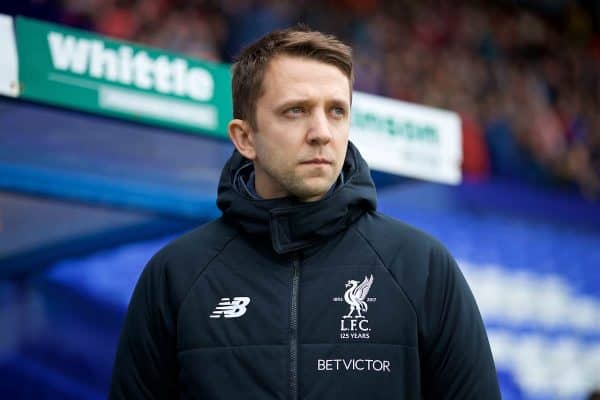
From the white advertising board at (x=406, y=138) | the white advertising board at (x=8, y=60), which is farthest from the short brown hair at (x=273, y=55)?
the white advertising board at (x=406, y=138)

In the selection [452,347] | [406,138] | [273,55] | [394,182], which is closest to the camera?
[452,347]

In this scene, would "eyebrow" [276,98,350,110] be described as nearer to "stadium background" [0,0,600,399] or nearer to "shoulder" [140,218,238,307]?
"shoulder" [140,218,238,307]

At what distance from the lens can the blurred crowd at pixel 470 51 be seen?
5.11 m

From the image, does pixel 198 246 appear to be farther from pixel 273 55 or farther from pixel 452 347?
pixel 452 347

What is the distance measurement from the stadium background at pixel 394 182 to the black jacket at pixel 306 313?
7.23ft

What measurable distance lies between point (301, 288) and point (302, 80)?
37 cm

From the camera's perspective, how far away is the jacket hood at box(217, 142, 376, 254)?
1788 millimetres

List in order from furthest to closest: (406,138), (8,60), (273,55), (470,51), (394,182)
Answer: (470,51) → (394,182) → (406,138) → (8,60) → (273,55)

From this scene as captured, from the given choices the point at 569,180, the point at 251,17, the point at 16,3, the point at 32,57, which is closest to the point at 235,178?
the point at 32,57

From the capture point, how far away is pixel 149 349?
181cm

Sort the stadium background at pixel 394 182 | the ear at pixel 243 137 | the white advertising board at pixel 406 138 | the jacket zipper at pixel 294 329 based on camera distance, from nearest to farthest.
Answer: the jacket zipper at pixel 294 329 < the ear at pixel 243 137 < the stadium background at pixel 394 182 < the white advertising board at pixel 406 138

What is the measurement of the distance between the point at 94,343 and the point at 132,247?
445 mm

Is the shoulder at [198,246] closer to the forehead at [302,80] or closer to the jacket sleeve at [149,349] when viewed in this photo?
the jacket sleeve at [149,349]

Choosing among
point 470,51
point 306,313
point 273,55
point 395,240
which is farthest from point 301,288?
point 470,51
